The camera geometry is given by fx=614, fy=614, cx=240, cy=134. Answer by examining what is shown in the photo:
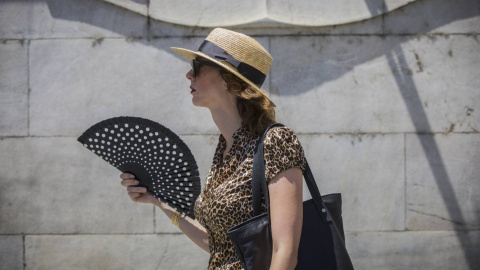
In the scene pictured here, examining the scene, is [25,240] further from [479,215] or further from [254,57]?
[479,215]

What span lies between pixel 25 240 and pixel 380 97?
3.41 metres

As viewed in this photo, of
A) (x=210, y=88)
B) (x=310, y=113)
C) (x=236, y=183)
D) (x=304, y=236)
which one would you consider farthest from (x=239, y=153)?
(x=310, y=113)

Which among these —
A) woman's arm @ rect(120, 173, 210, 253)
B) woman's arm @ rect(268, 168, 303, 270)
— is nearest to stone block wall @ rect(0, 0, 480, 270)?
woman's arm @ rect(120, 173, 210, 253)

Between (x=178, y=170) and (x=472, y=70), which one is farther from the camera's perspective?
(x=472, y=70)

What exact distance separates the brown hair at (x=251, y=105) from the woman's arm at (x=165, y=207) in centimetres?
64

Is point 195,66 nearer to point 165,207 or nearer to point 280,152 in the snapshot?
point 280,152

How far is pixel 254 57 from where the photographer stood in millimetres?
2684

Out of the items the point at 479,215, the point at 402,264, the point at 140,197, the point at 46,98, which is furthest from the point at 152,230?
the point at 479,215

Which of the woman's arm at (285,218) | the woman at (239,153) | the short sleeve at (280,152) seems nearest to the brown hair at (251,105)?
the woman at (239,153)

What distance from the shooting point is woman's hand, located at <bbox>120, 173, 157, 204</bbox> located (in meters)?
2.93

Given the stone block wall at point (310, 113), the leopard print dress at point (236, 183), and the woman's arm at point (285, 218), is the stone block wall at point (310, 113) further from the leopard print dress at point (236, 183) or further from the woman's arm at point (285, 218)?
the woman's arm at point (285, 218)

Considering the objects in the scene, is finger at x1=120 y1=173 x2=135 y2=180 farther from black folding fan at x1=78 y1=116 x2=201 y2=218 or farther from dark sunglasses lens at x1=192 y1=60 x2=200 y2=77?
dark sunglasses lens at x1=192 y1=60 x2=200 y2=77

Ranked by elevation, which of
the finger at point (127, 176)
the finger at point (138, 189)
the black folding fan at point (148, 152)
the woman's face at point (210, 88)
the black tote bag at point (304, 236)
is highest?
the woman's face at point (210, 88)

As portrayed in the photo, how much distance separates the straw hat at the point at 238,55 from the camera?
8.70 feet
